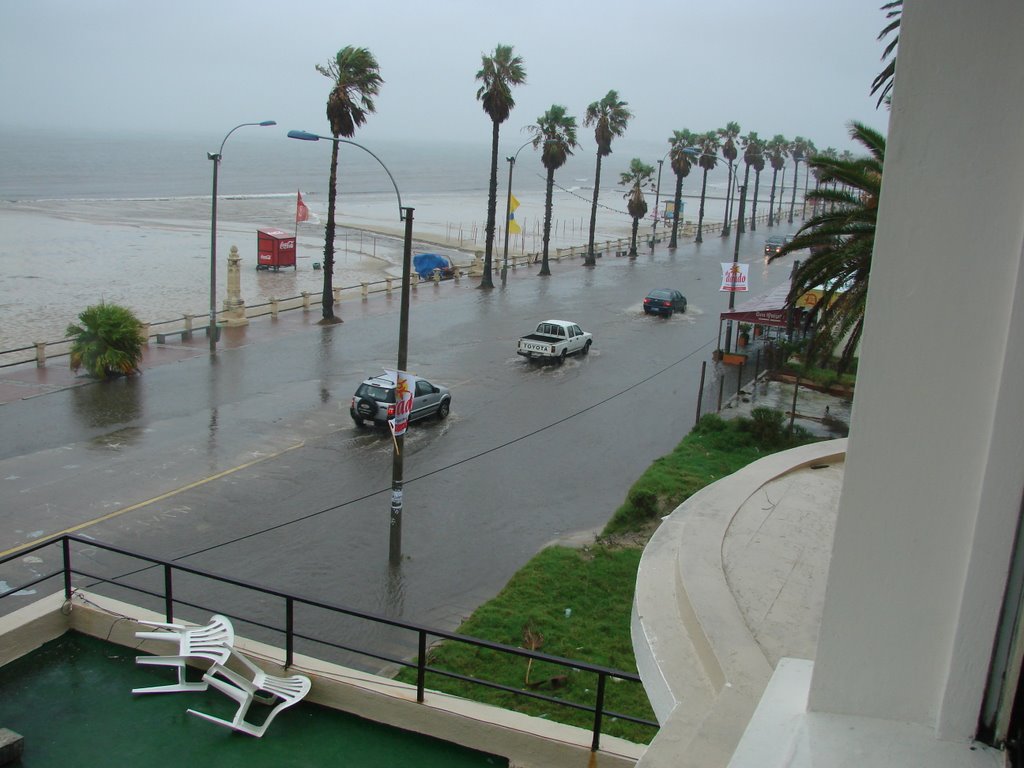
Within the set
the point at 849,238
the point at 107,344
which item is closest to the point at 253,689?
the point at 849,238

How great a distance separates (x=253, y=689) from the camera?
6238mm

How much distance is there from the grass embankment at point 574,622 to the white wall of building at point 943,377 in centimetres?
769

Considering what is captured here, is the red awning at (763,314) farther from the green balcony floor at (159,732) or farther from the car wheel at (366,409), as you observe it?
the green balcony floor at (159,732)

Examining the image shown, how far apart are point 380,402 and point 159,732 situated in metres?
17.5

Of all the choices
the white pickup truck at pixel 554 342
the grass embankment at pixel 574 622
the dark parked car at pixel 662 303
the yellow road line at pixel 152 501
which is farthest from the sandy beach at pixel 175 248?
the grass embankment at pixel 574 622

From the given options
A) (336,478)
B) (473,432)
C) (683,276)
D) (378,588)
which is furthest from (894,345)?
(683,276)

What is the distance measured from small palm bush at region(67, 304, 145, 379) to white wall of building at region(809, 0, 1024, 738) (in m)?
27.8

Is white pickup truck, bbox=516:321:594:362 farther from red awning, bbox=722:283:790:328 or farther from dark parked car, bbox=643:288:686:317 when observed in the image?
dark parked car, bbox=643:288:686:317

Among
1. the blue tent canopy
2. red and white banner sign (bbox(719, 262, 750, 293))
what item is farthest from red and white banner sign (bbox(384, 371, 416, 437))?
the blue tent canopy

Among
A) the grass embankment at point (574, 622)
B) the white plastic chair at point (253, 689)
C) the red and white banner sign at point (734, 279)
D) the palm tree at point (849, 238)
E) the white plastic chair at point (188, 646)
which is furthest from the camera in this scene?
the red and white banner sign at point (734, 279)

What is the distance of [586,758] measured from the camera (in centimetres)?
600

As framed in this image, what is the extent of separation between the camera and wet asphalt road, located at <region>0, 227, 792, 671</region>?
615 inches

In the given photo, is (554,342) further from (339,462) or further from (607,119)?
(607,119)

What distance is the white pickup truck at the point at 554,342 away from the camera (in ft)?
104
